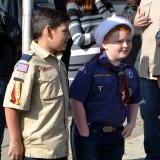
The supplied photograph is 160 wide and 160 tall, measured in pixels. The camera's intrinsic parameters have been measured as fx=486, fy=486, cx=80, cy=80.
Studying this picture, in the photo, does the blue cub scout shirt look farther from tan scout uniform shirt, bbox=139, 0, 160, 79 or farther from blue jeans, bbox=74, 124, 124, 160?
tan scout uniform shirt, bbox=139, 0, 160, 79

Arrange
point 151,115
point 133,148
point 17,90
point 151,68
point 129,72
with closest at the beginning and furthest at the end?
point 17,90 → point 129,72 → point 151,68 → point 151,115 → point 133,148

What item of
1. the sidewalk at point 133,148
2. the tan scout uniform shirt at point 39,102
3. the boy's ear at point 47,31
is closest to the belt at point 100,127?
the tan scout uniform shirt at point 39,102

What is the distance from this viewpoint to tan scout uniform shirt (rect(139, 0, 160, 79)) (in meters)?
4.04

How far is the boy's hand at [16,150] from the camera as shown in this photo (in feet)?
9.56

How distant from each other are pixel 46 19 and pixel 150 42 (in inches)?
52.4

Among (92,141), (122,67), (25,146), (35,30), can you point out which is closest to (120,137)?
(92,141)

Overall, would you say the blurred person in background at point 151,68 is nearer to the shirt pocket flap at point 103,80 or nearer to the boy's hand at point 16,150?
the shirt pocket flap at point 103,80

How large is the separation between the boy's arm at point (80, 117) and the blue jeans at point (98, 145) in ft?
0.18

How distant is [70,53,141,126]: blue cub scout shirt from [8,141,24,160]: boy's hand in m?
0.52

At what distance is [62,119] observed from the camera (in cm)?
303

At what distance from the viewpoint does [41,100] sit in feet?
9.65

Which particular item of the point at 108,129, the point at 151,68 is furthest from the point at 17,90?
the point at 151,68

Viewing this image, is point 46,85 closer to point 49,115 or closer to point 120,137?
point 49,115

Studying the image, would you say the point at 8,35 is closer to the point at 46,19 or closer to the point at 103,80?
the point at 46,19
